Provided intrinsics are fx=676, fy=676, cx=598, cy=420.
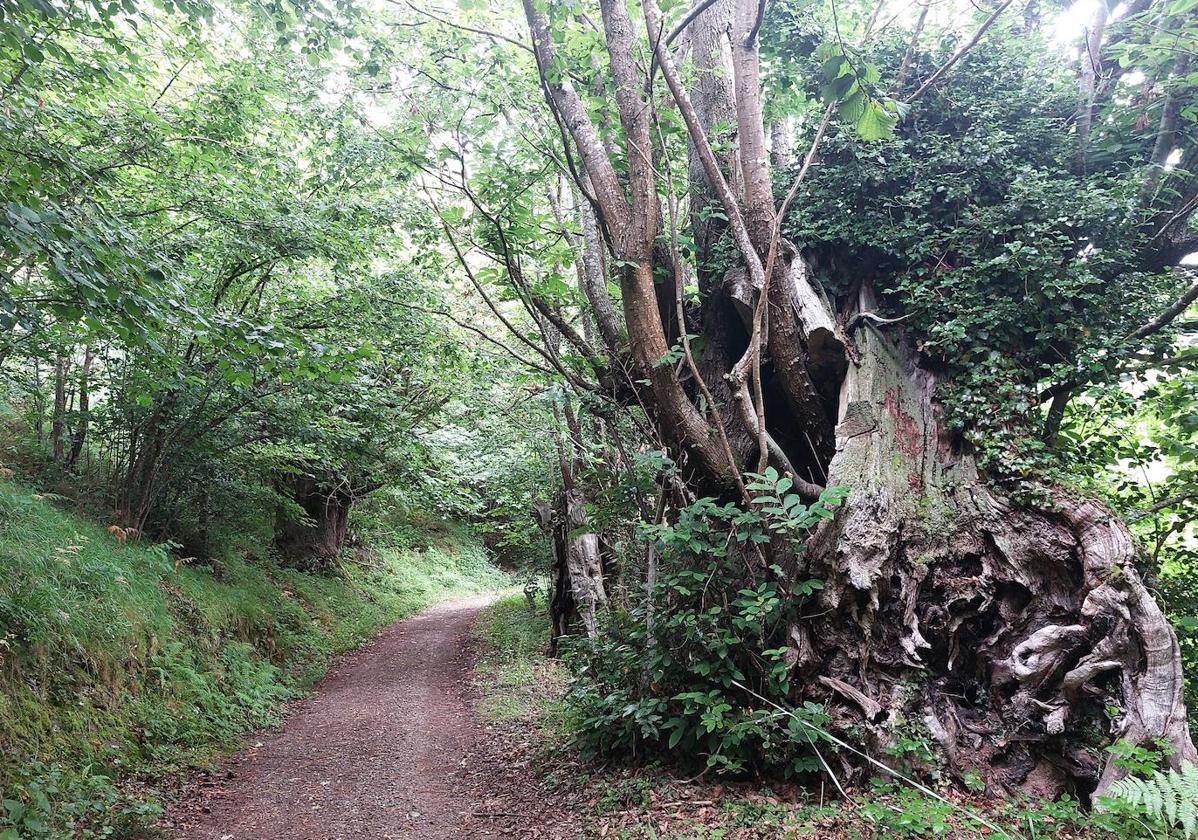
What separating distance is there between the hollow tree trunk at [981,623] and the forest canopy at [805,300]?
0.9 inches

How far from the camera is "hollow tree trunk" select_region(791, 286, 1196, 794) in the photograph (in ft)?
14.3

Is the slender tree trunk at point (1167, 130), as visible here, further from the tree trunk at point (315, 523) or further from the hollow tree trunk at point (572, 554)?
the tree trunk at point (315, 523)

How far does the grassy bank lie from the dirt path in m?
0.49

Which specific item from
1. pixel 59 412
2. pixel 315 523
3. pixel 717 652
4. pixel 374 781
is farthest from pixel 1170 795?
pixel 315 523

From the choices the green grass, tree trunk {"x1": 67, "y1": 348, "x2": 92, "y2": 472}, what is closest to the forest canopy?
tree trunk {"x1": 67, "y1": 348, "x2": 92, "y2": 472}

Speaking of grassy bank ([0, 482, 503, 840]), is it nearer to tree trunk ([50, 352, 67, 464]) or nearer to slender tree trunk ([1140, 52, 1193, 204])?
tree trunk ([50, 352, 67, 464])

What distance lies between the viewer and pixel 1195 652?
5.60 m

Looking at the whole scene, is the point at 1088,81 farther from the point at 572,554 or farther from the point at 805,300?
the point at 572,554

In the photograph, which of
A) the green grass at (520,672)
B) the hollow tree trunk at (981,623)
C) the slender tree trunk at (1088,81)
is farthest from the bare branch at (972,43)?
the green grass at (520,672)

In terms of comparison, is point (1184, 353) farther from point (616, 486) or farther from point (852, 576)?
point (616, 486)

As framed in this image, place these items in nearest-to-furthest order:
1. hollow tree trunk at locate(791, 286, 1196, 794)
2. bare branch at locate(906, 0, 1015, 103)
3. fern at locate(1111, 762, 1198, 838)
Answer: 1. fern at locate(1111, 762, 1198, 838)
2. bare branch at locate(906, 0, 1015, 103)
3. hollow tree trunk at locate(791, 286, 1196, 794)

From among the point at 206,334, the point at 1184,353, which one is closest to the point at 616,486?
the point at 206,334

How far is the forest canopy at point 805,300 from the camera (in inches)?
183

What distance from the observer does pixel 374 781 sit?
655 centimetres
